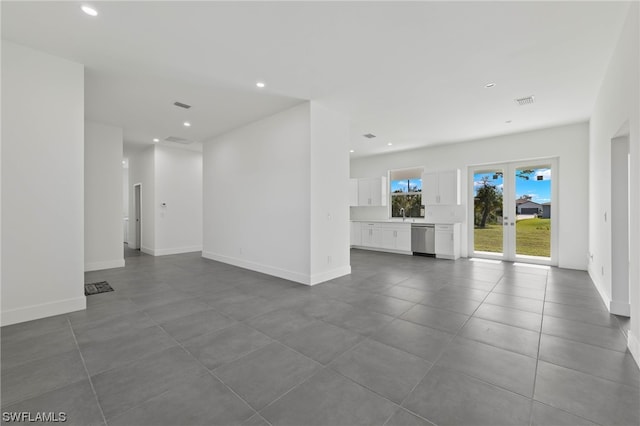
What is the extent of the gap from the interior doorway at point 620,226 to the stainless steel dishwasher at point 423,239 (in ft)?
13.0

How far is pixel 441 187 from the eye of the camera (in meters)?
7.41

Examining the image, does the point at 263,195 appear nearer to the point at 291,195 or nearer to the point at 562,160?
the point at 291,195

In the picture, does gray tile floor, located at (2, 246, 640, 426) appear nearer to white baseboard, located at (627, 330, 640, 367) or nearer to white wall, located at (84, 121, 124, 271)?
white baseboard, located at (627, 330, 640, 367)

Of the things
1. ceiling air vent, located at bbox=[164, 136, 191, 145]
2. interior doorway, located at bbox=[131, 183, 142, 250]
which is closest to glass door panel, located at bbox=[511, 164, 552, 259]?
ceiling air vent, located at bbox=[164, 136, 191, 145]

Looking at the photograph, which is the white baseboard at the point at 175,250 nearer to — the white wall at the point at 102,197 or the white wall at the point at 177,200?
the white wall at the point at 177,200

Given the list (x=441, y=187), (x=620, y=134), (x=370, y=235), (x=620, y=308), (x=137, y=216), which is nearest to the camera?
(x=620, y=134)

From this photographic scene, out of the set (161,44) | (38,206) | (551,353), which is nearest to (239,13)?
(161,44)

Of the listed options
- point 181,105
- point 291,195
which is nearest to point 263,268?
point 291,195

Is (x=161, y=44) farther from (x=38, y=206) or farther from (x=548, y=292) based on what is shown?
(x=548, y=292)

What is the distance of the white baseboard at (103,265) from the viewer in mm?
5793

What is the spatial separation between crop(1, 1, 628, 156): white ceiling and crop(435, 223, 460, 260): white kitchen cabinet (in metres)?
2.86

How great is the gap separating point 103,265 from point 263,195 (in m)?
3.88

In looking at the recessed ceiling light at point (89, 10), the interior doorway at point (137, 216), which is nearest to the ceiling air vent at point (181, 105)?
the recessed ceiling light at point (89, 10)

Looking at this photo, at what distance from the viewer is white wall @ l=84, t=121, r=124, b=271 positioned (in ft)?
19.1
